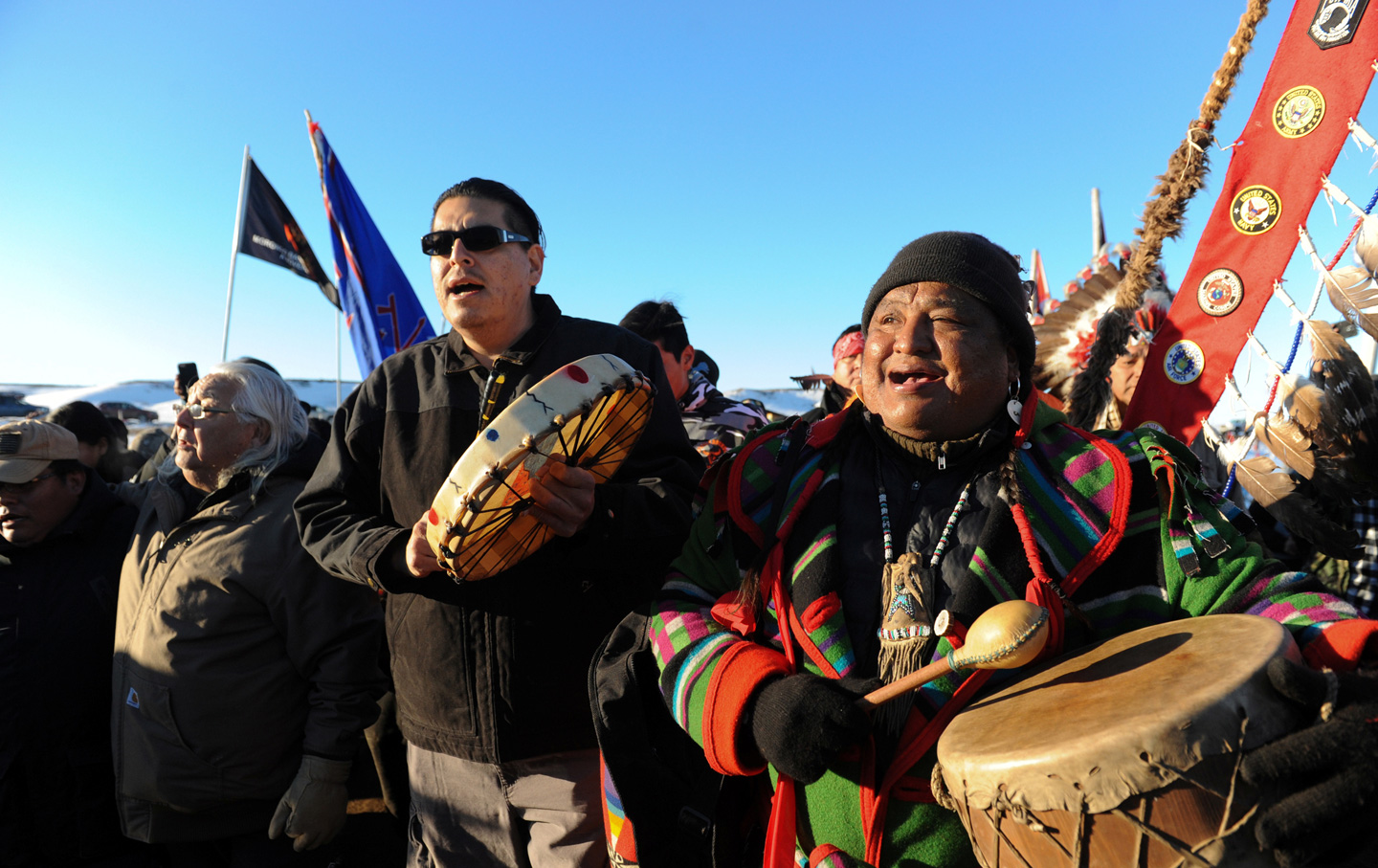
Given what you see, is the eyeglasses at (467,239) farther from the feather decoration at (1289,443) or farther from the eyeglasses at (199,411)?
the feather decoration at (1289,443)

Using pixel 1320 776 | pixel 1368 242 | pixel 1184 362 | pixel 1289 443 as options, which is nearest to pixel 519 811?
pixel 1320 776

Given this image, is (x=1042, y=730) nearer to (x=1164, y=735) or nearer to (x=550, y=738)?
(x=1164, y=735)

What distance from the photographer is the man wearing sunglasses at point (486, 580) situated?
1969 mm

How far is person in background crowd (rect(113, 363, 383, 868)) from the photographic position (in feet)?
7.84

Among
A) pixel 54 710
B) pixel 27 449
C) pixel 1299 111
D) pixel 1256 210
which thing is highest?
pixel 1299 111

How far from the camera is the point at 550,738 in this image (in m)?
2.00

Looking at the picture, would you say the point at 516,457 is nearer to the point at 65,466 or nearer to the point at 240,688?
the point at 240,688

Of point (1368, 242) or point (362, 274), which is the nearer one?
point (1368, 242)

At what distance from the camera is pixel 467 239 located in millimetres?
2080

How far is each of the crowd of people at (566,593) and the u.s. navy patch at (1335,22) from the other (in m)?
1.72

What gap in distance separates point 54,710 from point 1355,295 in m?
4.68

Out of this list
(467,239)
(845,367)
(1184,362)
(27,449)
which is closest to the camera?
(467,239)

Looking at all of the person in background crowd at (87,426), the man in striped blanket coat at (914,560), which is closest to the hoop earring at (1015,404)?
the man in striped blanket coat at (914,560)

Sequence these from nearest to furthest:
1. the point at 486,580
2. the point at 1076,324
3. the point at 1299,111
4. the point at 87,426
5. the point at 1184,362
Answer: the point at 486,580, the point at 1299,111, the point at 1184,362, the point at 1076,324, the point at 87,426
